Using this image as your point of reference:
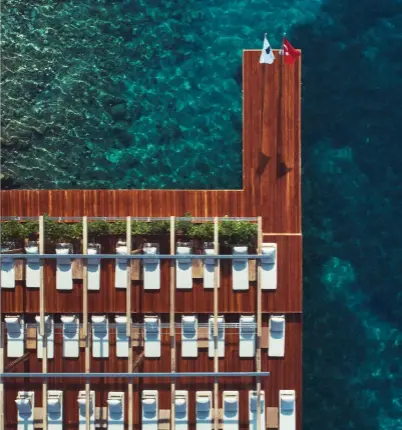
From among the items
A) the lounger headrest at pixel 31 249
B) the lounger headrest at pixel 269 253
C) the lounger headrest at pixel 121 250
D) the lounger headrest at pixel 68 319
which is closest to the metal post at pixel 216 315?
the lounger headrest at pixel 269 253

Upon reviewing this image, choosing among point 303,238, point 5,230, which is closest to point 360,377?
point 303,238

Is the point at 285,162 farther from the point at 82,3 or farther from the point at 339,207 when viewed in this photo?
the point at 82,3

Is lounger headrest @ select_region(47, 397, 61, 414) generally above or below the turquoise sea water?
below

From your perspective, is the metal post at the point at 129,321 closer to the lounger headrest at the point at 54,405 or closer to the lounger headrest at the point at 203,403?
the lounger headrest at the point at 203,403

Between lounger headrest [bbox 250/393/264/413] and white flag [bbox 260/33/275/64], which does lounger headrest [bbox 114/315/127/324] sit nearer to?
lounger headrest [bbox 250/393/264/413]

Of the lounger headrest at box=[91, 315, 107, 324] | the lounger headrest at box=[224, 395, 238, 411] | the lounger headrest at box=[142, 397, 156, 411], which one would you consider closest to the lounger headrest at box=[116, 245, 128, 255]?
the lounger headrest at box=[91, 315, 107, 324]

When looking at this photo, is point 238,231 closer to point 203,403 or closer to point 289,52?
point 203,403
